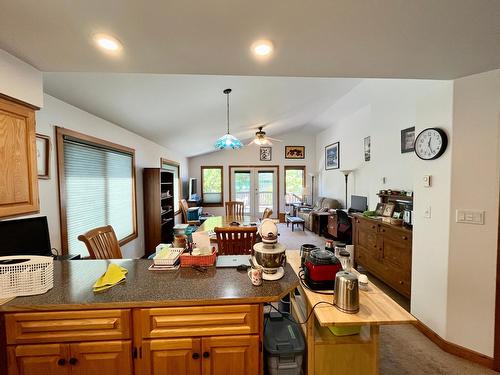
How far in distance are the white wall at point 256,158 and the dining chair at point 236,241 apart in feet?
17.4

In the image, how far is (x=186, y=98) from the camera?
2.77 m

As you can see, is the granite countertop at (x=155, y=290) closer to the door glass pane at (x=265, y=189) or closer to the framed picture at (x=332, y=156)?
the framed picture at (x=332, y=156)

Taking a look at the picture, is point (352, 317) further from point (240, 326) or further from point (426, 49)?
point (426, 49)

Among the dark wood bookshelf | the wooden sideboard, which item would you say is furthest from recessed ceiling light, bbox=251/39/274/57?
the dark wood bookshelf

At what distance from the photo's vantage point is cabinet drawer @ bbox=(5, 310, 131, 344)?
1120 millimetres

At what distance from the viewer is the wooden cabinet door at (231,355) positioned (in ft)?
3.87

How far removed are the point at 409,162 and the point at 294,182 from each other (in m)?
4.71

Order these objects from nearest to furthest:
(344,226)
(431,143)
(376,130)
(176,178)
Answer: (431,143) → (376,130) → (344,226) → (176,178)

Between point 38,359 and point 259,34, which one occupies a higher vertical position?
point 259,34

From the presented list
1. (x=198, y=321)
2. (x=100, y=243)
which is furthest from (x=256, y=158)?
(x=198, y=321)

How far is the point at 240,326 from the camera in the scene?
1.19m

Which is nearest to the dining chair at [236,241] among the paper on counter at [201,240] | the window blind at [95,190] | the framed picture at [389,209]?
the paper on counter at [201,240]

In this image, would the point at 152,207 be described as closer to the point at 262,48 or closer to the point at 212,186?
the point at 262,48

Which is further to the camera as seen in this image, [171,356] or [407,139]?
[407,139]
